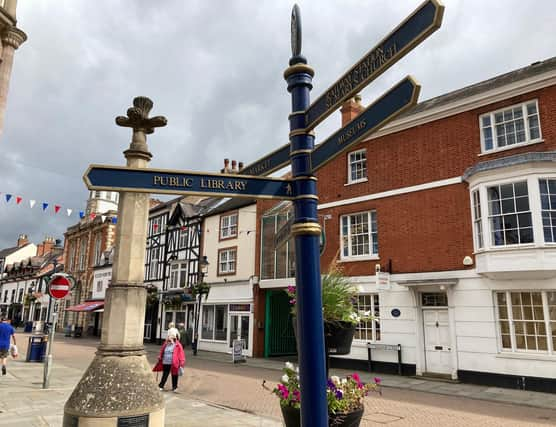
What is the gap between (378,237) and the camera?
55.7 feet

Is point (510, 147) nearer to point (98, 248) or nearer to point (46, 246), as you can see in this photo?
point (98, 248)

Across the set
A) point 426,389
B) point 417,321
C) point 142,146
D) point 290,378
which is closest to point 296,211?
point 290,378

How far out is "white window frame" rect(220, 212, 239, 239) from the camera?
82.7 feet

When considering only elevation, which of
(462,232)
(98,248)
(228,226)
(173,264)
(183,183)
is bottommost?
(183,183)

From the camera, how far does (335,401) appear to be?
3.87m

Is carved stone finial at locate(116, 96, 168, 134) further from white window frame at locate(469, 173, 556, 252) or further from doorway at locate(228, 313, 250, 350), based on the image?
doorway at locate(228, 313, 250, 350)

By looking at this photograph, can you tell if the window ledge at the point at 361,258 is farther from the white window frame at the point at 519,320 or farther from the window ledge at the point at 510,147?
the window ledge at the point at 510,147

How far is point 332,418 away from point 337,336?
684 millimetres

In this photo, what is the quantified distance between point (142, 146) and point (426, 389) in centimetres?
1127

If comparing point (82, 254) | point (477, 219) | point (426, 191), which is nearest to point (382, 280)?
point (426, 191)

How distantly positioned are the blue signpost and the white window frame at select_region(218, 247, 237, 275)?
863 inches

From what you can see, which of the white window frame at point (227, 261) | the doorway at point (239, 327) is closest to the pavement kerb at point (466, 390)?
the doorway at point (239, 327)

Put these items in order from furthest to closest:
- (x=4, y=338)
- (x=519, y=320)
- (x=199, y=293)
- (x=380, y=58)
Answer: (x=199, y=293), (x=4, y=338), (x=519, y=320), (x=380, y=58)

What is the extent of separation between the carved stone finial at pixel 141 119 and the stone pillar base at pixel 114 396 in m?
2.76
